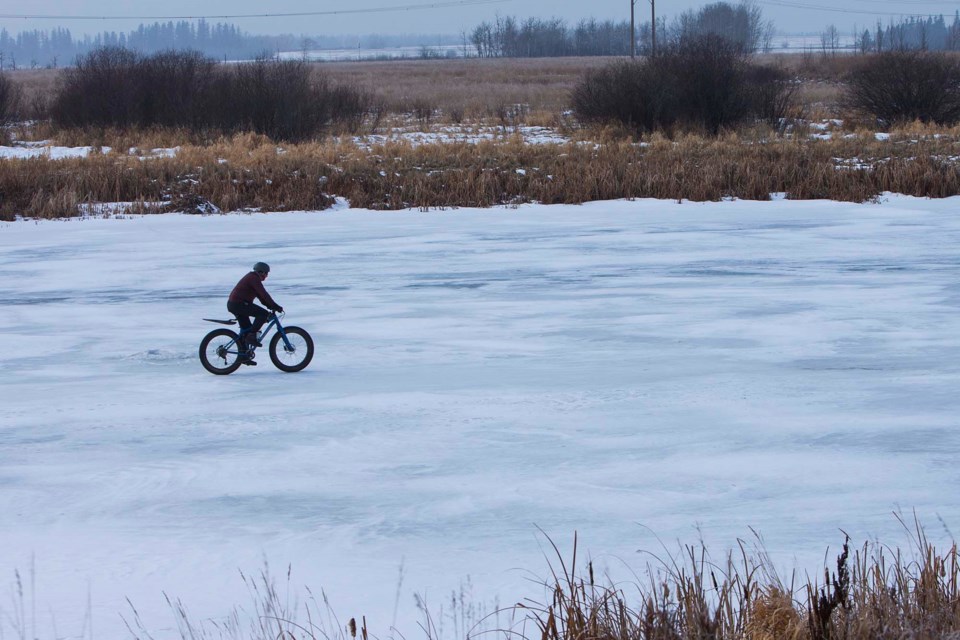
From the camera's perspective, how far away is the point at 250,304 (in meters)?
7.86

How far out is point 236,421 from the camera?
677 centimetres

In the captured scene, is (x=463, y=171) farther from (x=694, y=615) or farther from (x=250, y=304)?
(x=694, y=615)

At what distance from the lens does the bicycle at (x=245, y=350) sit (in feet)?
25.9

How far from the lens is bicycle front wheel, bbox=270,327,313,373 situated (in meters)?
8.01

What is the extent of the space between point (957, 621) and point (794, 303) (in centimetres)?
743

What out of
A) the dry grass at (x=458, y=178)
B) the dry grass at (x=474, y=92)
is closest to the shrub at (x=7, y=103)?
the dry grass at (x=458, y=178)

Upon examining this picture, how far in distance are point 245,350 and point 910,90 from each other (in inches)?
1105

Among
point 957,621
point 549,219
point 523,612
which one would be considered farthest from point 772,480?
point 549,219

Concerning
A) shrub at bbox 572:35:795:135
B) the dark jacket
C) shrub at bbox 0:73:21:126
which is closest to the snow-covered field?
the dark jacket

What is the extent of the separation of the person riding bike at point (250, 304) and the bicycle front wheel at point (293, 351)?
0.14 m

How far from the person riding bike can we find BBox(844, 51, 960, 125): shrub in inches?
1075

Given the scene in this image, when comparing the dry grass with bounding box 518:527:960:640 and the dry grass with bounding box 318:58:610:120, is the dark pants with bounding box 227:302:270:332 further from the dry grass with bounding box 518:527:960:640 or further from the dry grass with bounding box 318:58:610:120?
the dry grass with bounding box 318:58:610:120

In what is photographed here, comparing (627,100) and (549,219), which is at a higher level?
(627,100)

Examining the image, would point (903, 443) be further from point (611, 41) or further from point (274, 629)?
point (611, 41)
